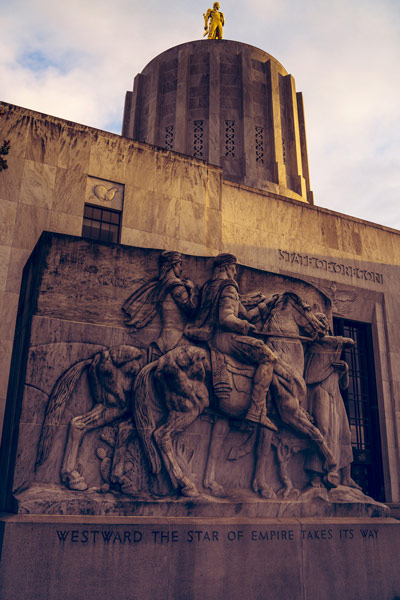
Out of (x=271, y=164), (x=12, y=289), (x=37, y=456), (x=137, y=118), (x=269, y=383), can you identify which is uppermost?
(x=137, y=118)

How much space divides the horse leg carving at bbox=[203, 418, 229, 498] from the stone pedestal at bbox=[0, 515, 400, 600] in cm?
71

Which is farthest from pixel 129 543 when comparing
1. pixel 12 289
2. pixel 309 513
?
pixel 12 289

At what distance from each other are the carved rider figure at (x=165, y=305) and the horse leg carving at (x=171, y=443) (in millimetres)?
1555

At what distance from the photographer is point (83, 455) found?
1143cm

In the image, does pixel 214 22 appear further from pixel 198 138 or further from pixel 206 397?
pixel 206 397

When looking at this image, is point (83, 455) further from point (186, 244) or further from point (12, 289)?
point (186, 244)

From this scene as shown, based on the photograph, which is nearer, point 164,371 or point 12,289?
point 164,371

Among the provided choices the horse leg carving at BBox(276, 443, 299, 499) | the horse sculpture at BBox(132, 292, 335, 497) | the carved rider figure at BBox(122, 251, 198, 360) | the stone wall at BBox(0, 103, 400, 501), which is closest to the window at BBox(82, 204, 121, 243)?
the stone wall at BBox(0, 103, 400, 501)

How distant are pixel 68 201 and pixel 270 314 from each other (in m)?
8.05

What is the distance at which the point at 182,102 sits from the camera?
3044cm

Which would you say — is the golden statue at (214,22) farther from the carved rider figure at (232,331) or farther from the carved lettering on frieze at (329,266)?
the carved rider figure at (232,331)

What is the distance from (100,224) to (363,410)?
12629mm

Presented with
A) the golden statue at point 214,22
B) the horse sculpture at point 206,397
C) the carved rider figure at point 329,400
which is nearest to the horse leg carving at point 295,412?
the horse sculpture at point 206,397

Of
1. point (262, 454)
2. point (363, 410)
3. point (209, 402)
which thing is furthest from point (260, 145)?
point (262, 454)
